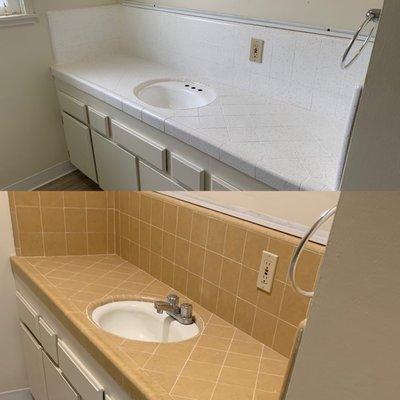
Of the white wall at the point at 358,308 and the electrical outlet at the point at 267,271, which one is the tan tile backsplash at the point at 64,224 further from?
the white wall at the point at 358,308

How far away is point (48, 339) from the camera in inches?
55.2

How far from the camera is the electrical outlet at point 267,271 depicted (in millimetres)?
996

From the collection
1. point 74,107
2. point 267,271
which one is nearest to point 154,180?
point 74,107

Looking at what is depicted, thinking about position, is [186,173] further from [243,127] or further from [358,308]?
[358,308]

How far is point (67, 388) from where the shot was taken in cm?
136

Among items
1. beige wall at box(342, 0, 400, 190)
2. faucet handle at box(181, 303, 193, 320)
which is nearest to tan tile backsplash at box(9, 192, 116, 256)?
faucet handle at box(181, 303, 193, 320)

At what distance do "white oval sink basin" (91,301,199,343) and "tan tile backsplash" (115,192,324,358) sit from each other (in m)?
0.12

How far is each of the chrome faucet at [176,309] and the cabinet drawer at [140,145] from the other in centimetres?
72

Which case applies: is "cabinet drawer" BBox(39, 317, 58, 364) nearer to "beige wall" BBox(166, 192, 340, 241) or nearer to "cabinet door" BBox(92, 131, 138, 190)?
"beige wall" BBox(166, 192, 340, 241)

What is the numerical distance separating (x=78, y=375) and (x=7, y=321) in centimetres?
64

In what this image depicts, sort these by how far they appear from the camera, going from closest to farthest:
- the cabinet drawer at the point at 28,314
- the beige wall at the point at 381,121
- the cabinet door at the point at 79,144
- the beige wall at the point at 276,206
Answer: the beige wall at the point at 381,121
the cabinet door at the point at 79,144
the beige wall at the point at 276,206
the cabinet drawer at the point at 28,314

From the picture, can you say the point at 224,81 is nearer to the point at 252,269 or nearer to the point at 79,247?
the point at 252,269

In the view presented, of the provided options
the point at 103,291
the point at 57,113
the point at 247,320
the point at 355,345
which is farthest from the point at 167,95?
the point at 103,291

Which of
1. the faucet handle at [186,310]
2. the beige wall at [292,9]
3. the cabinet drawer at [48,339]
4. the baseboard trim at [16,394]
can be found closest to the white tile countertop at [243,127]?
the beige wall at [292,9]
